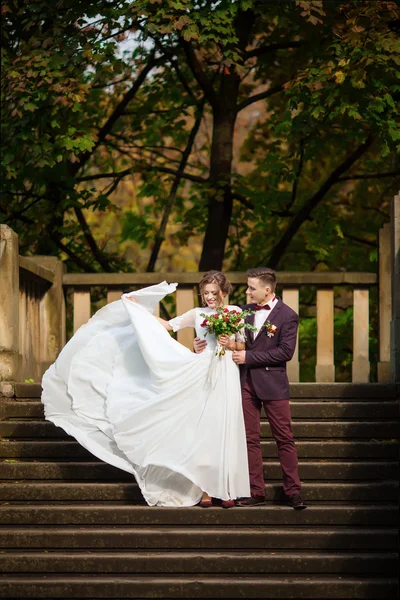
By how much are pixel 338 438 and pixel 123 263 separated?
255 inches

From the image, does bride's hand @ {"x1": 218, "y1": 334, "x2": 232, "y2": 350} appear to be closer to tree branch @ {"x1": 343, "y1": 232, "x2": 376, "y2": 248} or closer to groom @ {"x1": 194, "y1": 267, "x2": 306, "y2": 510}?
groom @ {"x1": 194, "y1": 267, "x2": 306, "y2": 510}

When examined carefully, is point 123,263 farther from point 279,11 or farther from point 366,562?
point 366,562

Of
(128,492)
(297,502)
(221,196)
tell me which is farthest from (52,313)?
(297,502)

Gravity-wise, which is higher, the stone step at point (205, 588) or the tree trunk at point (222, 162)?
the tree trunk at point (222, 162)

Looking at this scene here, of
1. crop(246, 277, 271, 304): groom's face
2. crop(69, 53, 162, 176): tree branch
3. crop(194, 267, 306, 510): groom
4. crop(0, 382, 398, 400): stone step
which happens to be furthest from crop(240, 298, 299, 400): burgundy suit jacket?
crop(69, 53, 162, 176): tree branch

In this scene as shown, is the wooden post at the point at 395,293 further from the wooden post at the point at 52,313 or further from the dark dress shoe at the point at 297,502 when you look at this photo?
the wooden post at the point at 52,313

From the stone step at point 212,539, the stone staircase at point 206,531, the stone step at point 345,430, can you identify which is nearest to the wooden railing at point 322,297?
the stone step at point 345,430

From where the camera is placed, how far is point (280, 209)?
1409 cm

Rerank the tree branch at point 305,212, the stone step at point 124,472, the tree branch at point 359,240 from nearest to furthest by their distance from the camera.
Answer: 1. the stone step at point 124,472
2. the tree branch at point 305,212
3. the tree branch at point 359,240

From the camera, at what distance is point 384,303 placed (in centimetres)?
1038

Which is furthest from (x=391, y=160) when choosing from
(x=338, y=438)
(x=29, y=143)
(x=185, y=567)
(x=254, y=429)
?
(x=185, y=567)

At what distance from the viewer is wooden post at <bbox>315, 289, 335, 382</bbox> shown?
34.0 ft

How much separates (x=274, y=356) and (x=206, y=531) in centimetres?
132

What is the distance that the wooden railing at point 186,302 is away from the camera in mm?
10133
